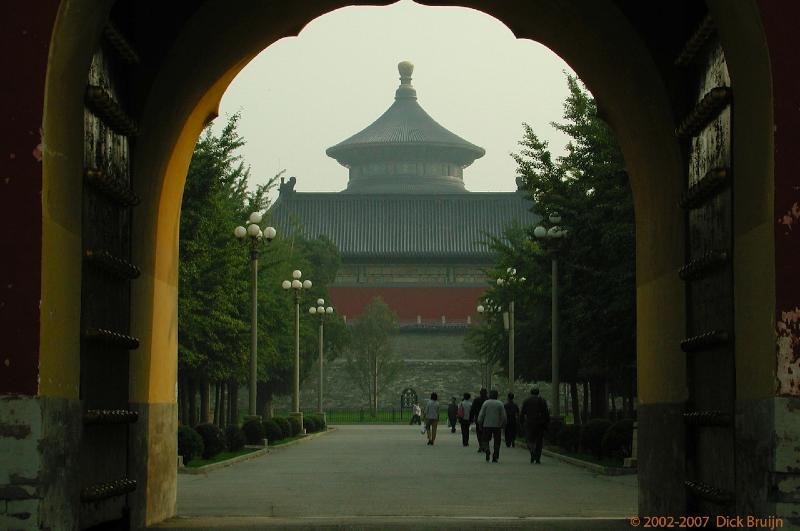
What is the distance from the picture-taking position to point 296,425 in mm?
40969

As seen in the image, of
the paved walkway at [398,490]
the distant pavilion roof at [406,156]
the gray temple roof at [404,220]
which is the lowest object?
the paved walkway at [398,490]

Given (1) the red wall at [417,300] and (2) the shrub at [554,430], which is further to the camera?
(1) the red wall at [417,300]

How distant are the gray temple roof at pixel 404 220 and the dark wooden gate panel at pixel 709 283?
69197 millimetres

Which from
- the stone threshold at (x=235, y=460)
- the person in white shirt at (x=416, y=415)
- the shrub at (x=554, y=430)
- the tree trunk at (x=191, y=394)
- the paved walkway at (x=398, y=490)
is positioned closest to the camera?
the paved walkway at (x=398, y=490)

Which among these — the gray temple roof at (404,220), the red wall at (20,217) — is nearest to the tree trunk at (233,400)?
the gray temple roof at (404,220)

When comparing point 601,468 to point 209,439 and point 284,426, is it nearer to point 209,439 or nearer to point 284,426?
point 209,439

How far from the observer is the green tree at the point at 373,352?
70.6m

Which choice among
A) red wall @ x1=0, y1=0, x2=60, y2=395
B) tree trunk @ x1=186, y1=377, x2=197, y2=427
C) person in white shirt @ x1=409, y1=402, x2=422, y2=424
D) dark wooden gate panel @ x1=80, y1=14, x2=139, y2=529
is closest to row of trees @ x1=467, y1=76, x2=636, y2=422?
tree trunk @ x1=186, y1=377, x2=197, y2=427

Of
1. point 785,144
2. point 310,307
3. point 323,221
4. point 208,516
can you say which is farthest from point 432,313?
point 785,144

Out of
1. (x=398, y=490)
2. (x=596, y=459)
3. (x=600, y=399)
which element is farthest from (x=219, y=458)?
(x=600, y=399)

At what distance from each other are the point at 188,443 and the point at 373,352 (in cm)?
4660

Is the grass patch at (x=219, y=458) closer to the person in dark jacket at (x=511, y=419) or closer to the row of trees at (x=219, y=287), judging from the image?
the row of trees at (x=219, y=287)

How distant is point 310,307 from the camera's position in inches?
2132

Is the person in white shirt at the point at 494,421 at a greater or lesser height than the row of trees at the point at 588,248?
lesser
